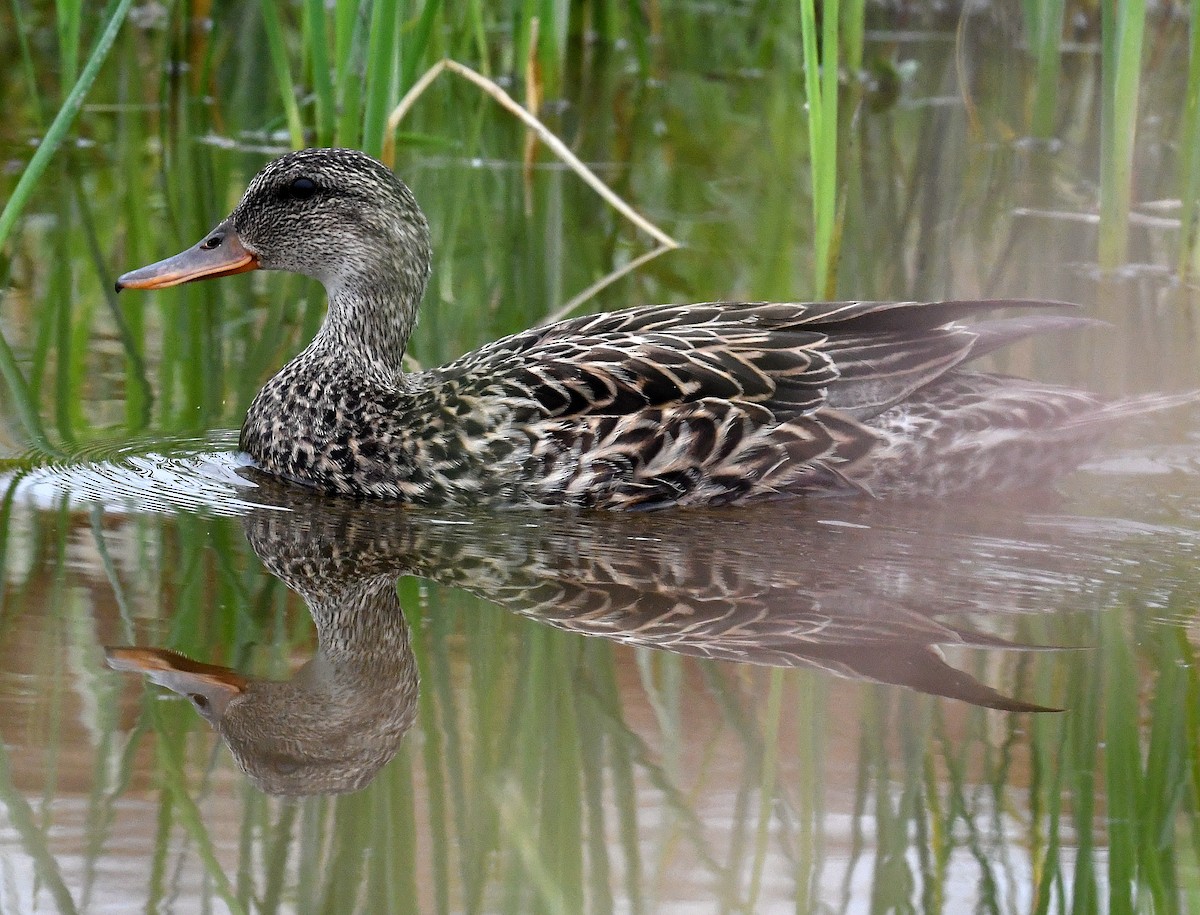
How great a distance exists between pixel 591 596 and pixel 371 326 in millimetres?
1930

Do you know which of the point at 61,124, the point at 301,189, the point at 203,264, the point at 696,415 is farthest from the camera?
the point at 301,189

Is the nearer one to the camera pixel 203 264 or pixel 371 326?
pixel 203 264

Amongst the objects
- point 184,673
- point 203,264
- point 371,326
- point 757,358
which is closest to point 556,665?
point 184,673

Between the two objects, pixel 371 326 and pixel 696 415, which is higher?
→ pixel 371 326

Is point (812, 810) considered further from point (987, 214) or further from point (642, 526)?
point (987, 214)

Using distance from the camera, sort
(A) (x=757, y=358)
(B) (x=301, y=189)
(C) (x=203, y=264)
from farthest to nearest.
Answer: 1. (B) (x=301, y=189)
2. (C) (x=203, y=264)
3. (A) (x=757, y=358)

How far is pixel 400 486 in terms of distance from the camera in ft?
19.5

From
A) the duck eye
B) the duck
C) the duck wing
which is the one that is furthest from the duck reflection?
the duck eye

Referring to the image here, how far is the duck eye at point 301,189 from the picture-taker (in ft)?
21.4

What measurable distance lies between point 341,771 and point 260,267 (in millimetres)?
3103

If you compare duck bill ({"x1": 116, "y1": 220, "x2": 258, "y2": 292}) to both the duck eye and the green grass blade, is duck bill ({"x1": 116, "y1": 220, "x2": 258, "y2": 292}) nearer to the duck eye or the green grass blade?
the duck eye

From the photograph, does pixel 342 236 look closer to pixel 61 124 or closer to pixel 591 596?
pixel 61 124

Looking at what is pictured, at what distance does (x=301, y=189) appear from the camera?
6.54 m

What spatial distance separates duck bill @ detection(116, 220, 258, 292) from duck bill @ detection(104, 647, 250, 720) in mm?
2078
